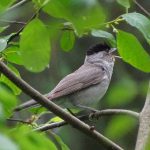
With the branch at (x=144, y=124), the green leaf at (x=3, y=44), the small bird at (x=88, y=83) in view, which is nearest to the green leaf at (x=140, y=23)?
the green leaf at (x=3, y=44)

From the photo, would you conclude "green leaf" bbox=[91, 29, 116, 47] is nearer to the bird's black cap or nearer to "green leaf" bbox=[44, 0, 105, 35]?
"green leaf" bbox=[44, 0, 105, 35]

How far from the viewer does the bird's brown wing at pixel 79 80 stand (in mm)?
4730

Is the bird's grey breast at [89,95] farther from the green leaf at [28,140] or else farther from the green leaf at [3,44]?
the green leaf at [28,140]

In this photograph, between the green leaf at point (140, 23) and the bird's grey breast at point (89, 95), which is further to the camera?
the bird's grey breast at point (89, 95)

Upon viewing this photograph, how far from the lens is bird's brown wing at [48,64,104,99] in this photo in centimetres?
473

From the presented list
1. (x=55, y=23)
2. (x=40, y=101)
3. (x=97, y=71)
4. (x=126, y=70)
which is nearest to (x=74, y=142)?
(x=126, y=70)

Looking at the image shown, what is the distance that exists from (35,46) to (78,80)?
4.07 metres

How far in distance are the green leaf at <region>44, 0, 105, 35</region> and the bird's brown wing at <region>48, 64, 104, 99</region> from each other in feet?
11.7

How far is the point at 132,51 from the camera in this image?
1486 mm

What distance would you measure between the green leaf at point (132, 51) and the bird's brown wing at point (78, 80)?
2.95m

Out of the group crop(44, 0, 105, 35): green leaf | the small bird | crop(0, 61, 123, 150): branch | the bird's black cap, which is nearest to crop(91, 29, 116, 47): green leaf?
crop(0, 61, 123, 150): branch

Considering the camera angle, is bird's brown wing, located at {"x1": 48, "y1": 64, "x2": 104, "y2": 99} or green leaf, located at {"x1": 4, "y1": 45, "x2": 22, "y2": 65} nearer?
green leaf, located at {"x1": 4, "y1": 45, "x2": 22, "y2": 65}

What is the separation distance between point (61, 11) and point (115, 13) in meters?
6.36

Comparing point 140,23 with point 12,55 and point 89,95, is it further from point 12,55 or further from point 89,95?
point 89,95
